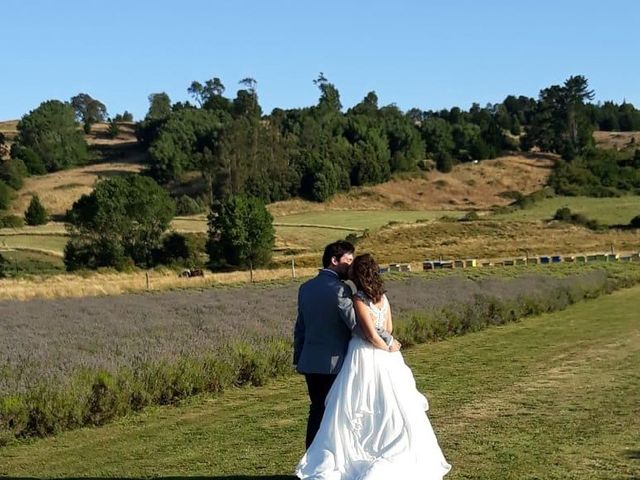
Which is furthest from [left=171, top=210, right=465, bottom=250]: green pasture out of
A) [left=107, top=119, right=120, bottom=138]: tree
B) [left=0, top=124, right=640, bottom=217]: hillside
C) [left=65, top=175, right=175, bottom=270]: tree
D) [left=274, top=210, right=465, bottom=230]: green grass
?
[left=107, top=119, right=120, bottom=138]: tree

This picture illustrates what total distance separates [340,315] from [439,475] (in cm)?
145

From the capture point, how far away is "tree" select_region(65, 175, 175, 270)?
61.8 metres

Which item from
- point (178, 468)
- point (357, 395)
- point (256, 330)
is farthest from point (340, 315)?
point (256, 330)

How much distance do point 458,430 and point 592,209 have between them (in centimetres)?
7988

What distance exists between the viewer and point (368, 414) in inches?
269

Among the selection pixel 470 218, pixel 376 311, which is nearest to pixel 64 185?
pixel 470 218

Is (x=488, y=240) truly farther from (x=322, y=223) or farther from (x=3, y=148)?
(x=3, y=148)

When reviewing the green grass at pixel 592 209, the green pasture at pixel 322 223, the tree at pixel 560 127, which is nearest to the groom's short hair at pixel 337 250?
the green pasture at pixel 322 223

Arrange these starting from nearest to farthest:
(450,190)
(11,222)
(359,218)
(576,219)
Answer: (576,219)
(11,222)
(359,218)
(450,190)

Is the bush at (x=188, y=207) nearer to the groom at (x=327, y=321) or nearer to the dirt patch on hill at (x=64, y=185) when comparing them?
the dirt patch on hill at (x=64, y=185)

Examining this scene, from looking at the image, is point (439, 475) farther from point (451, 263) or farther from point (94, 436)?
point (451, 263)

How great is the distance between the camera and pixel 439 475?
6734 millimetres

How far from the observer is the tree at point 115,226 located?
61.8 metres

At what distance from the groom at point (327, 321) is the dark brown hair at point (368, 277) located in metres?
0.22
